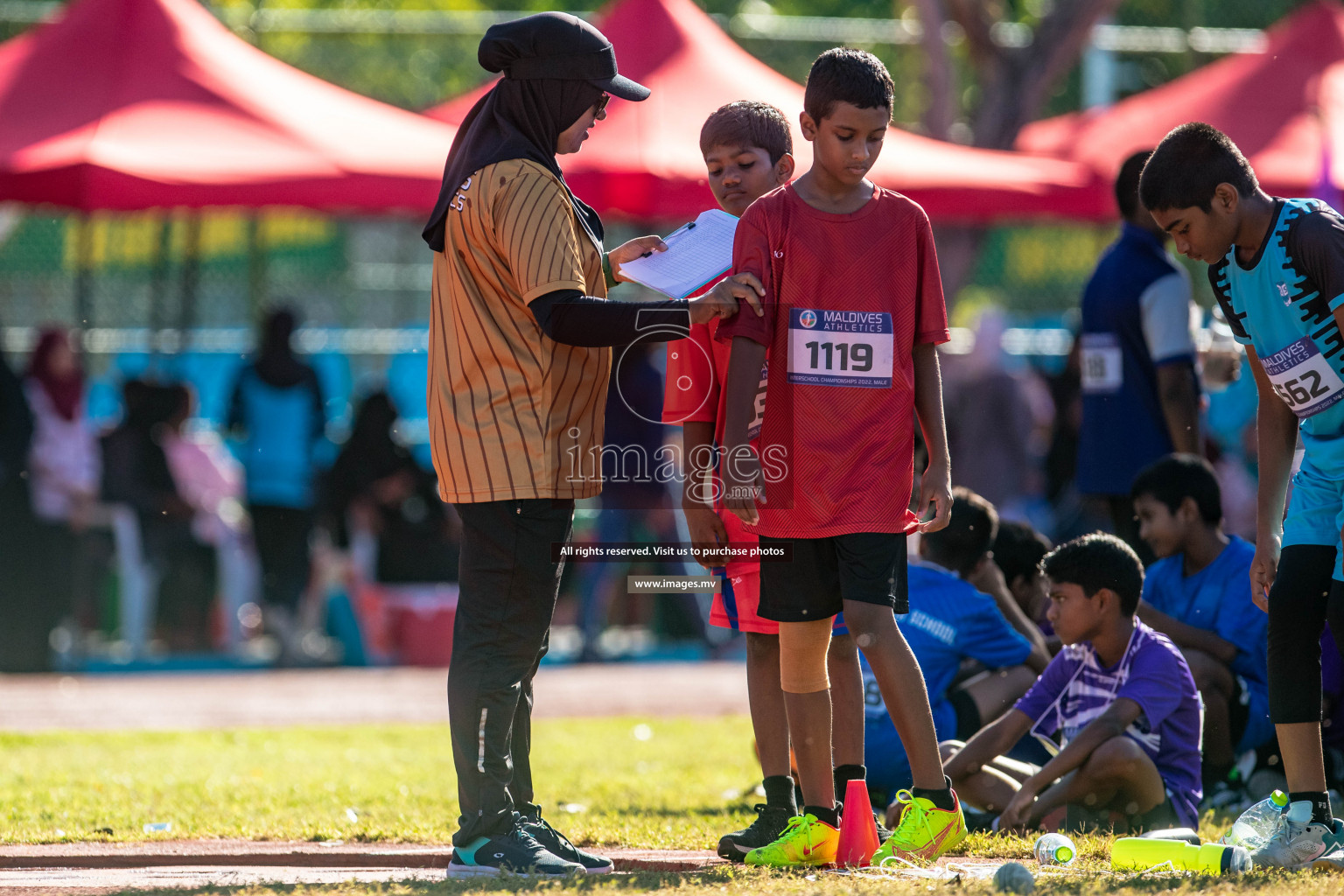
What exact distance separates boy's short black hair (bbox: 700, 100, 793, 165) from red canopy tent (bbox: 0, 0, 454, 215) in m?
4.38

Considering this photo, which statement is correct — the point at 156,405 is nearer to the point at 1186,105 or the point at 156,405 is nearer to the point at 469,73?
the point at 469,73

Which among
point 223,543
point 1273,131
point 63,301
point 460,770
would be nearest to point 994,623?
point 460,770

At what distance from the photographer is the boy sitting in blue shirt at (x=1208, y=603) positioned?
5402 mm

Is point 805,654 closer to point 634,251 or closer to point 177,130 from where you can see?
point 634,251

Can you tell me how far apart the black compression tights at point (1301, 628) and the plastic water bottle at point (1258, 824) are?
0.21 m

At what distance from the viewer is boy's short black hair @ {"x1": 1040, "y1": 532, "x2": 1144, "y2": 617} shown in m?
4.91

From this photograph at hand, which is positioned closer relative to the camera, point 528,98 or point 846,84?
point 846,84

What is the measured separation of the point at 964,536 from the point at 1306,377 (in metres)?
1.61

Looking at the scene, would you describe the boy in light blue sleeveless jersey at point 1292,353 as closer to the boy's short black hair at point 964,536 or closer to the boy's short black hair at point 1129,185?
the boy's short black hair at point 964,536

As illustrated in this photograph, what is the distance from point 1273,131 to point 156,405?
6.86 meters

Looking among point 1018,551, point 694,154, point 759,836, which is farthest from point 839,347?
point 694,154

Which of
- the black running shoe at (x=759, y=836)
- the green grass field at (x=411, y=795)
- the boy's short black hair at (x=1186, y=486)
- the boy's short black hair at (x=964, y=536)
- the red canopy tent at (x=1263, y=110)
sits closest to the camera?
the green grass field at (x=411, y=795)

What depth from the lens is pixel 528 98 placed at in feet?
13.9

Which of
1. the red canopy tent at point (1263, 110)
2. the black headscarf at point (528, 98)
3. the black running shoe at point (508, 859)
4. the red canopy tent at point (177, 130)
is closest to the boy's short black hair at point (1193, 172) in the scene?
the black headscarf at point (528, 98)
